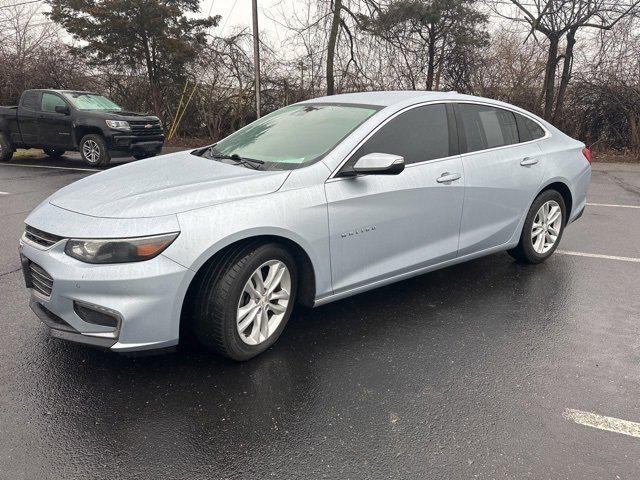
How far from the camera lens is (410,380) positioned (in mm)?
3020

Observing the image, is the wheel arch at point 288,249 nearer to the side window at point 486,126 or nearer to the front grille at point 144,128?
the side window at point 486,126

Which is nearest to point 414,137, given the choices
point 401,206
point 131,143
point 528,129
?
point 401,206

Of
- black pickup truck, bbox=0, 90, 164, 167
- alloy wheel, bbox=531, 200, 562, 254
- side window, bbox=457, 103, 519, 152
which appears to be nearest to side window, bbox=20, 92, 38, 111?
black pickup truck, bbox=0, 90, 164, 167

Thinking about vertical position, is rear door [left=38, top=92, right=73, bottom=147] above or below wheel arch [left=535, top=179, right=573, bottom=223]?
above

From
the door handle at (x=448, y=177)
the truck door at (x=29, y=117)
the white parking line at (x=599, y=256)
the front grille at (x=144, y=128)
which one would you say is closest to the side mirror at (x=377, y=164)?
the door handle at (x=448, y=177)

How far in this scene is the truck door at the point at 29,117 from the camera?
1241 centimetres

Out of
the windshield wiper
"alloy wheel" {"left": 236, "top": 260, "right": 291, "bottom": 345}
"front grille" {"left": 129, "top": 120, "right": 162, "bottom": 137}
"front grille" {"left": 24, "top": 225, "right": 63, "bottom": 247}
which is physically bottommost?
"alloy wheel" {"left": 236, "top": 260, "right": 291, "bottom": 345}

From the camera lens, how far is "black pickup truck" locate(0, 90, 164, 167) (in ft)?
38.3

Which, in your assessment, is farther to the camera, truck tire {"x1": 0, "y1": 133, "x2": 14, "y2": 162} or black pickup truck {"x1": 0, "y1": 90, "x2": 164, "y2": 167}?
truck tire {"x1": 0, "y1": 133, "x2": 14, "y2": 162}

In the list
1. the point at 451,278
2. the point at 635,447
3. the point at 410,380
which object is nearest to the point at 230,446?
the point at 410,380

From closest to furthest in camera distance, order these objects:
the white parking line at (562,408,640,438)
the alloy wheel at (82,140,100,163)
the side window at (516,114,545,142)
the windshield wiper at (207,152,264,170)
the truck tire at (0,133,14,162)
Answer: the white parking line at (562,408,640,438), the windshield wiper at (207,152,264,170), the side window at (516,114,545,142), the alloy wheel at (82,140,100,163), the truck tire at (0,133,14,162)

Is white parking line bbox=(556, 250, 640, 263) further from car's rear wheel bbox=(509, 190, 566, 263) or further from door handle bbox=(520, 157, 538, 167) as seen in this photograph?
door handle bbox=(520, 157, 538, 167)

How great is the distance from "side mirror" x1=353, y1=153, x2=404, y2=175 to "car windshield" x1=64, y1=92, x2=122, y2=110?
1063cm

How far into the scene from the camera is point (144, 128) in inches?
478
